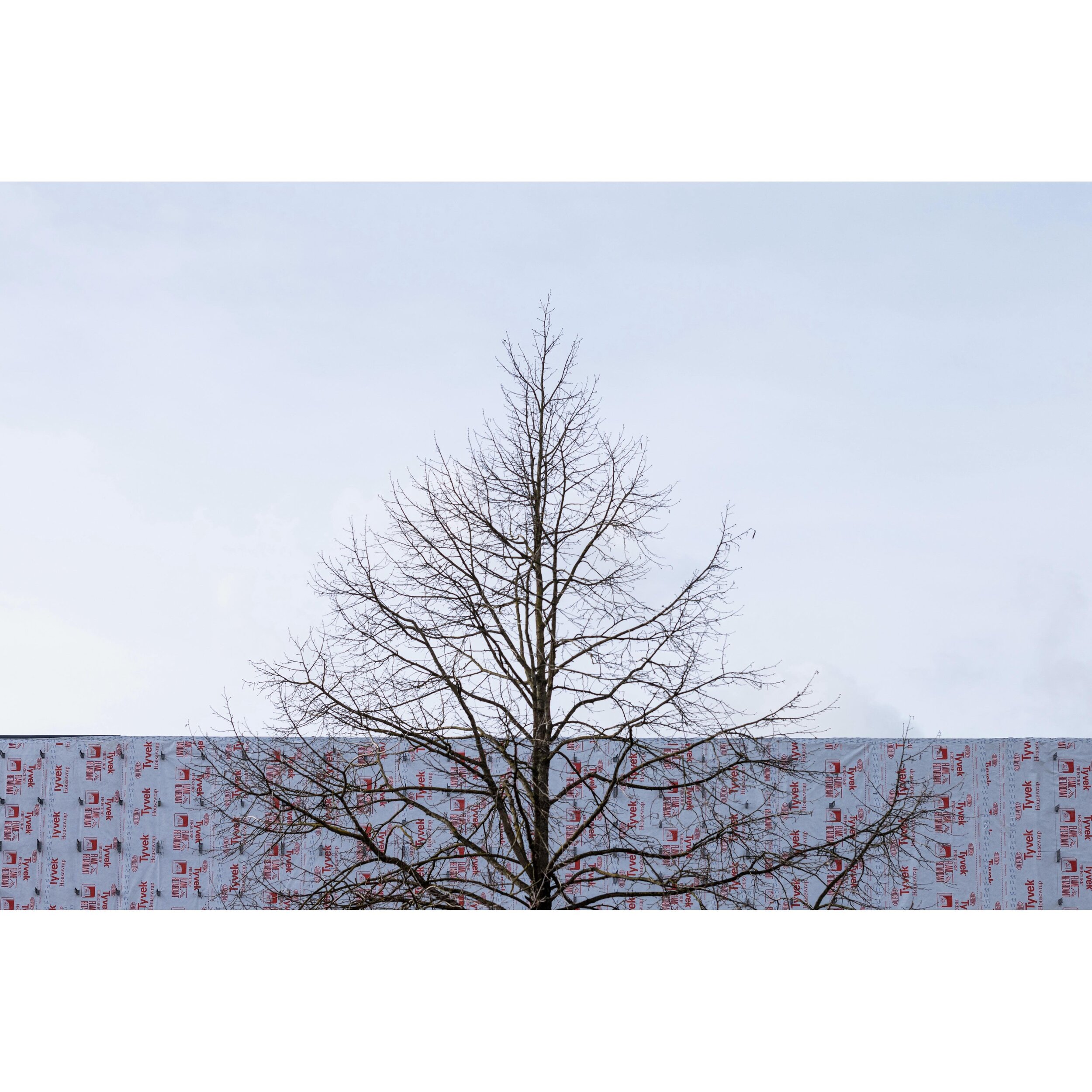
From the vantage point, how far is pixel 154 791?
53.0ft

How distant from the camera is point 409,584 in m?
10.7

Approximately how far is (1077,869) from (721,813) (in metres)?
5.04

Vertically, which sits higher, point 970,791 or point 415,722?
point 415,722

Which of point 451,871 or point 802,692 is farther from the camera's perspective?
point 451,871

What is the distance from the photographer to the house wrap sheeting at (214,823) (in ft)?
50.8

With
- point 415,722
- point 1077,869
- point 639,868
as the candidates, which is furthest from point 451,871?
point 1077,869

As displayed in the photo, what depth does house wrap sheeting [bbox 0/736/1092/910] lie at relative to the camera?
15.5 metres

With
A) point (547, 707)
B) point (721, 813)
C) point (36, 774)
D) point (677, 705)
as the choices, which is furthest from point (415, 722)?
point (36, 774)

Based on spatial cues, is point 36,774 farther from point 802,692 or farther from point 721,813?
point 802,692

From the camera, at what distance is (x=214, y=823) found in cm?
1592

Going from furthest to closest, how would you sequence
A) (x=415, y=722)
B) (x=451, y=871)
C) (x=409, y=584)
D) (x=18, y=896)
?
(x=18, y=896)
(x=451, y=871)
(x=409, y=584)
(x=415, y=722)

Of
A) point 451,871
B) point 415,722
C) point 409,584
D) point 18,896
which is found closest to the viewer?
point 415,722

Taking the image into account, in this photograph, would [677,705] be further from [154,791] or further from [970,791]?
[154,791]

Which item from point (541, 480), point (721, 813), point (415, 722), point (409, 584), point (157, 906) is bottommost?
point (157, 906)
